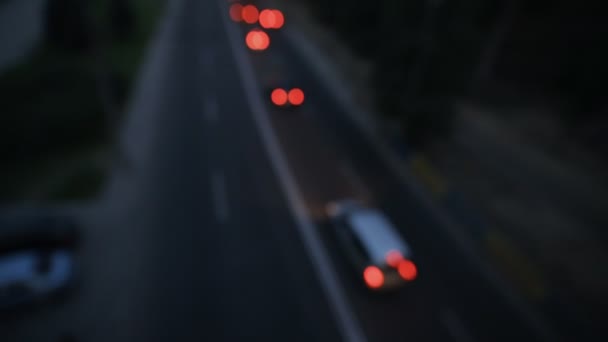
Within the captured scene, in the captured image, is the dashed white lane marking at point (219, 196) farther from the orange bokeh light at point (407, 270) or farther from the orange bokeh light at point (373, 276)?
the orange bokeh light at point (407, 270)

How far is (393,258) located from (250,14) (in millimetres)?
8848

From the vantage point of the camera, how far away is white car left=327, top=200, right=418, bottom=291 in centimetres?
1059

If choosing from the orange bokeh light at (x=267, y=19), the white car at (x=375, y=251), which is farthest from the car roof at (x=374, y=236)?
the orange bokeh light at (x=267, y=19)

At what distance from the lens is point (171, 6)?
121 feet

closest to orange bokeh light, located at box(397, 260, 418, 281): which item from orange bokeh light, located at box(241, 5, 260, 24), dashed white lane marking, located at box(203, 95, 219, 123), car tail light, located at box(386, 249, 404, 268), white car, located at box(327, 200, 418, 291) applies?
white car, located at box(327, 200, 418, 291)

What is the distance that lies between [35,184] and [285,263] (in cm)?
1133

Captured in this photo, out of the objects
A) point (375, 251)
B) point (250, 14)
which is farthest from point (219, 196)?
point (250, 14)

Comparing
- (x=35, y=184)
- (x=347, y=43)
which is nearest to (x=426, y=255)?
(x=35, y=184)

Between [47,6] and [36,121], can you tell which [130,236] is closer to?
[36,121]

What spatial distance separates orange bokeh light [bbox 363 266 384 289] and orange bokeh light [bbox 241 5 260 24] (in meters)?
8.82

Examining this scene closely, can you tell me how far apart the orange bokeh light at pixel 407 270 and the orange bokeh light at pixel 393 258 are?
7.6 inches

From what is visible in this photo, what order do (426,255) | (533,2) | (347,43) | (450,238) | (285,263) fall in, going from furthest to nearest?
(347,43), (533,2), (450,238), (426,255), (285,263)

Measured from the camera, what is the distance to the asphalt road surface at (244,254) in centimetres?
984

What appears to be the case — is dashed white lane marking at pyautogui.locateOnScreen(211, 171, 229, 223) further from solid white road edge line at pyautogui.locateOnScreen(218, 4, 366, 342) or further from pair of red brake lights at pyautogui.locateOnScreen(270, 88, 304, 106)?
pair of red brake lights at pyautogui.locateOnScreen(270, 88, 304, 106)
